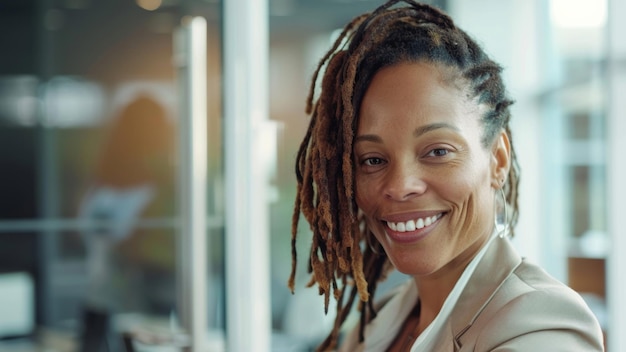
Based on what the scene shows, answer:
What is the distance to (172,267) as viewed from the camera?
3363 mm

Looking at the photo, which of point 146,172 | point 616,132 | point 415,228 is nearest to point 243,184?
point 146,172

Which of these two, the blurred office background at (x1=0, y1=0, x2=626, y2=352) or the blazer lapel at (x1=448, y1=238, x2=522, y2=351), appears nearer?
the blazer lapel at (x1=448, y1=238, x2=522, y2=351)

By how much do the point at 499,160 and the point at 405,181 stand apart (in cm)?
19

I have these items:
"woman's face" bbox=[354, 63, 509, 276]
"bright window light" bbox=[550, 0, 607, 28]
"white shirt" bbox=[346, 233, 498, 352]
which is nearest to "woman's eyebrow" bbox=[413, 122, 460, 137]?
"woman's face" bbox=[354, 63, 509, 276]

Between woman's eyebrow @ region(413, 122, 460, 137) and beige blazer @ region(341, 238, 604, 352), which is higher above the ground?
woman's eyebrow @ region(413, 122, 460, 137)

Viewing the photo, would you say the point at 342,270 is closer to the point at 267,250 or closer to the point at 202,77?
the point at 202,77

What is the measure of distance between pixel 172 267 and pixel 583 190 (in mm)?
2914

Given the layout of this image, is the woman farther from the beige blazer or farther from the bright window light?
the bright window light

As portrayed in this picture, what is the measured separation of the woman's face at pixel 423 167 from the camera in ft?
3.50

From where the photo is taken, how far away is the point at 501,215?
1.24 meters

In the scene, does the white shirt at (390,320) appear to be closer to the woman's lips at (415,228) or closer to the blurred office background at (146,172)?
the woman's lips at (415,228)

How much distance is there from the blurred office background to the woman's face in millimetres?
1920

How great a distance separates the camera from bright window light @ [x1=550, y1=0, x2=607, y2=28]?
4312mm

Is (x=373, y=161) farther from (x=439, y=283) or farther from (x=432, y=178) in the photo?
(x=439, y=283)
